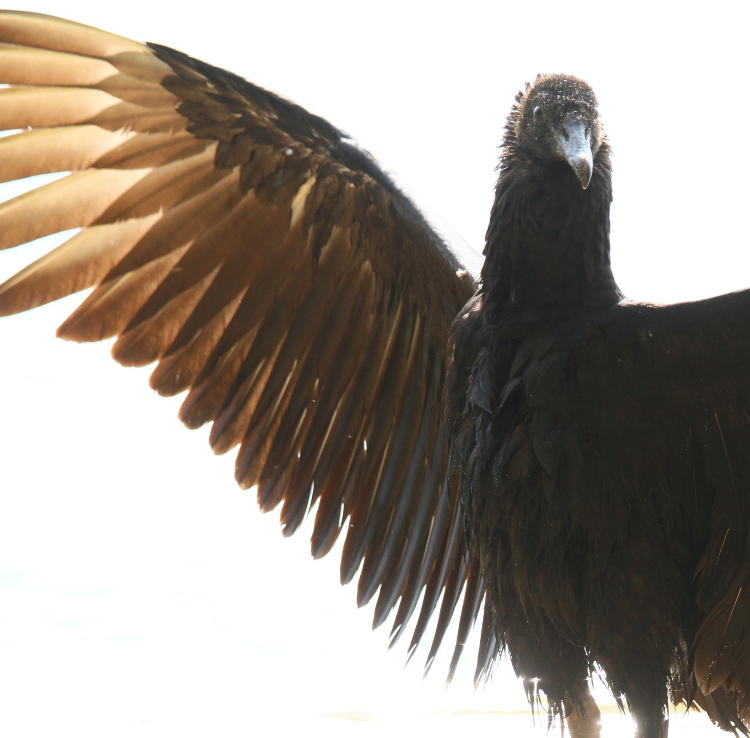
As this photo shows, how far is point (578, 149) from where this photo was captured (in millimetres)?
3039

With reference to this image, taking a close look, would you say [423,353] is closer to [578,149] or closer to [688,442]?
[578,149]

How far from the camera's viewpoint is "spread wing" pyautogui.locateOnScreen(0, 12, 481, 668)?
132 inches

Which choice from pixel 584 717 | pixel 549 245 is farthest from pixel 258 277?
pixel 584 717

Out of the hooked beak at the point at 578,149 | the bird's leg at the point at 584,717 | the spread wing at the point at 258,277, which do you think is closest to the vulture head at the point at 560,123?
the hooked beak at the point at 578,149

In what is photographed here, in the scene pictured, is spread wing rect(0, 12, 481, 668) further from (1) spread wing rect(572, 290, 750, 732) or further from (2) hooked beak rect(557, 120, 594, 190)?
(1) spread wing rect(572, 290, 750, 732)

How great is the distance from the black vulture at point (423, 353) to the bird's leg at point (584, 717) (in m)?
0.01

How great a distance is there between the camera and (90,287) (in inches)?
136

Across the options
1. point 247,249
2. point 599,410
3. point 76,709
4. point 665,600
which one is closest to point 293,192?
point 247,249

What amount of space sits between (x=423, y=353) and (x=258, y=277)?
1.81ft

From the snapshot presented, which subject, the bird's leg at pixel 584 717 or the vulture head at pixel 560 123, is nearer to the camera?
the vulture head at pixel 560 123

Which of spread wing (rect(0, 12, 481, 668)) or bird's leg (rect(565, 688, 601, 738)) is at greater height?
spread wing (rect(0, 12, 481, 668))

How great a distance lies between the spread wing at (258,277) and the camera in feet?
11.0

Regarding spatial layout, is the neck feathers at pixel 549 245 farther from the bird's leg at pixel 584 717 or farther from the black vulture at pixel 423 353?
the bird's leg at pixel 584 717

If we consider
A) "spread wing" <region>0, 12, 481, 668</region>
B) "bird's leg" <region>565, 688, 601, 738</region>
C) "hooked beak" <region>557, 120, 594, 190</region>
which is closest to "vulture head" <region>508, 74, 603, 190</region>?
"hooked beak" <region>557, 120, 594, 190</region>
